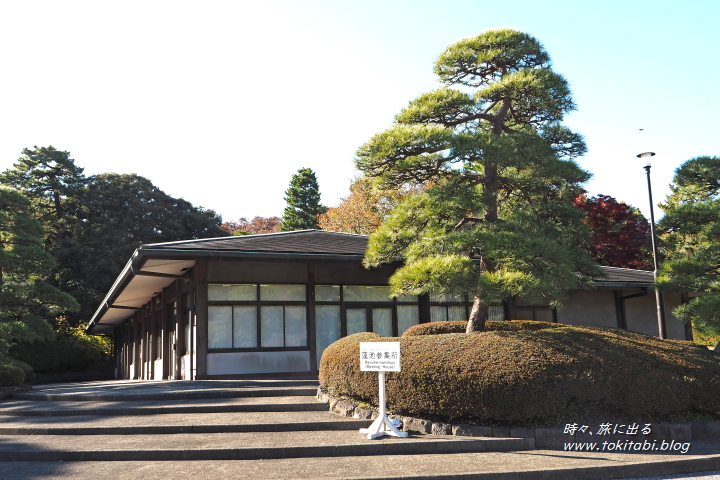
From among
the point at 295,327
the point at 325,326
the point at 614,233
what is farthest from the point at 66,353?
the point at 614,233

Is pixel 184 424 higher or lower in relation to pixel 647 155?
lower

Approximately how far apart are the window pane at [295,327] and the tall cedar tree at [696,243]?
26.2 feet

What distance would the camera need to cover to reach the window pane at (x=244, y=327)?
48.0 ft

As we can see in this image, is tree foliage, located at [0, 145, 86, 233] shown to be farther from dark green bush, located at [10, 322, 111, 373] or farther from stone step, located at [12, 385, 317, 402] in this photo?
stone step, located at [12, 385, 317, 402]

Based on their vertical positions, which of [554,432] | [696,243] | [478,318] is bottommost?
[554,432]

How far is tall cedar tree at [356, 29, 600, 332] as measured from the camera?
9.17 meters

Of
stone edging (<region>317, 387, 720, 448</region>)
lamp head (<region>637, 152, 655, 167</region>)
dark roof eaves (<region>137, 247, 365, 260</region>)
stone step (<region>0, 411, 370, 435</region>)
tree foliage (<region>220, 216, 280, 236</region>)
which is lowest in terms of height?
stone edging (<region>317, 387, 720, 448</region>)

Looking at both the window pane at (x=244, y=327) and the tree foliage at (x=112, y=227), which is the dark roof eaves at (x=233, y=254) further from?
the tree foliage at (x=112, y=227)

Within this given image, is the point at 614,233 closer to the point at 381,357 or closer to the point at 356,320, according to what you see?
the point at 356,320

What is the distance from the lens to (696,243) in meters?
11.6

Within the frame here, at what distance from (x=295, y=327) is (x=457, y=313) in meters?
4.71

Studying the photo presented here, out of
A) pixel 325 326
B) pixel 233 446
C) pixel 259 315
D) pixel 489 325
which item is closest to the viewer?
pixel 233 446

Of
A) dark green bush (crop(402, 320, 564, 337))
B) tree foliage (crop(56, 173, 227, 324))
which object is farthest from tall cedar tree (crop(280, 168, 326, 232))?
dark green bush (crop(402, 320, 564, 337))

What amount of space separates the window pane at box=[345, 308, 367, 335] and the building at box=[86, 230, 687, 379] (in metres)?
0.03
